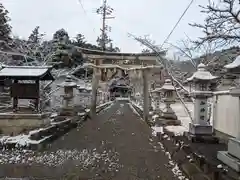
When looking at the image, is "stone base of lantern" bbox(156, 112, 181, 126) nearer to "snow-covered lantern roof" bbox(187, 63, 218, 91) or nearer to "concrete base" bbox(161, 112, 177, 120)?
"concrete base" bbox(161, 112, 177, 120)

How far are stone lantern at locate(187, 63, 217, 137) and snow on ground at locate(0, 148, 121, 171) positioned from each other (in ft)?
9.98

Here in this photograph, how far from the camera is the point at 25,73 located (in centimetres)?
1369

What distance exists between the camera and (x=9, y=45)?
26781 millimetres

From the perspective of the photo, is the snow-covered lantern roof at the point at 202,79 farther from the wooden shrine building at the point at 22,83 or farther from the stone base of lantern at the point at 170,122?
the wooden shrine building at the point at 22,83

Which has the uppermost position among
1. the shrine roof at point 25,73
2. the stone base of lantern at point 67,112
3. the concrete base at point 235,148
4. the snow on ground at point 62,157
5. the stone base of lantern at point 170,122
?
the shrine roof at point 25,73

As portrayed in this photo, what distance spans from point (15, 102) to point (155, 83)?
27.5 m

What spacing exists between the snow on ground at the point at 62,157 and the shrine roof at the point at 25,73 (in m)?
4.24

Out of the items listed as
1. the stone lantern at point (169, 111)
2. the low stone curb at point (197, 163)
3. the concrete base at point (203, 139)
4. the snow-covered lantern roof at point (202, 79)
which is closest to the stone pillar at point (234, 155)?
the low stone curb at point (197, 163)

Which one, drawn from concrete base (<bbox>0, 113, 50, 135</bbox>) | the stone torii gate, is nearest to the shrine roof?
concrete base (<bbox>0, 113, 50, 135</bbox>)

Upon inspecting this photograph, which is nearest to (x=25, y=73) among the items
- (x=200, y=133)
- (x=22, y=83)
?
(x=22, y=83)

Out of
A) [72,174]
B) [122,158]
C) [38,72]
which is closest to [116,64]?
[38,72]

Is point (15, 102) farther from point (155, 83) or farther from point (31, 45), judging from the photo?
point (155, 83)

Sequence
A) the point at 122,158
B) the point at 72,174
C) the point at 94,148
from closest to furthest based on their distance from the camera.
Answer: the point at 72,174
the point at 122,158
the point at 94,148

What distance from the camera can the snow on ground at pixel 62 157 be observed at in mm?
8344
